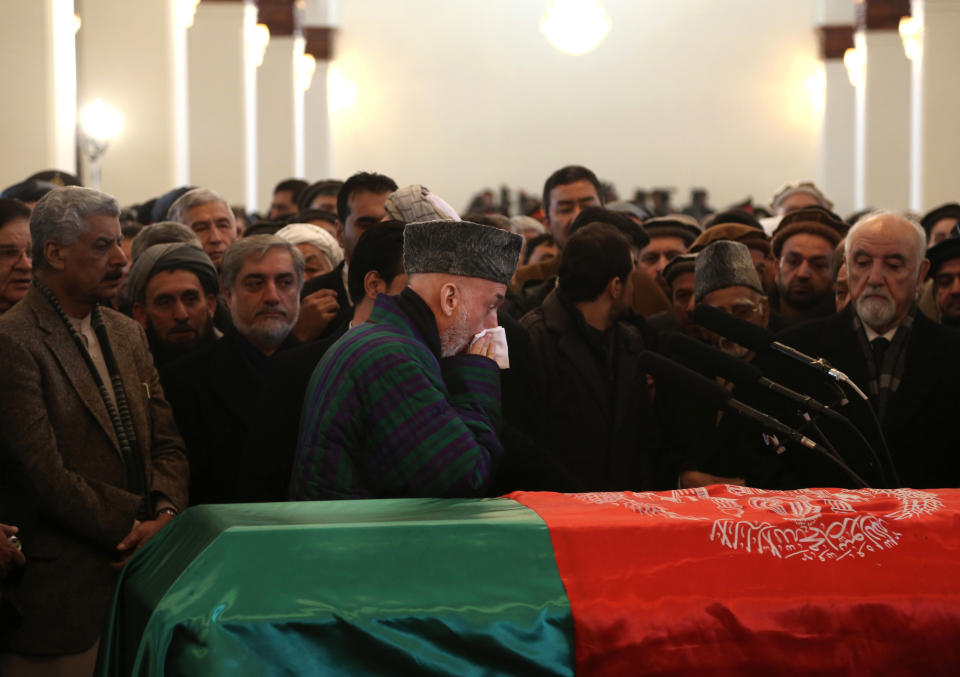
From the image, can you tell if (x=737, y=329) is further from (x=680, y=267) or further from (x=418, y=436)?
(x=680, y=267)

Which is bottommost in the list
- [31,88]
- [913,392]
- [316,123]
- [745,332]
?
[913,392]

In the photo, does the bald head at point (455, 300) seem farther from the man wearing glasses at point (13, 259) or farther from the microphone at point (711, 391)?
the man wearing glasses at point (13, 259)

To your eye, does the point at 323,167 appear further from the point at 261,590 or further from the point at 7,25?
the point at 261,590

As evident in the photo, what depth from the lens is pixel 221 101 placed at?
1396 cm

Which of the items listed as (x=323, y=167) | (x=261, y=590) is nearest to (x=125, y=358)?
(x=261, y=590)

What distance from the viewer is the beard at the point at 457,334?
10.2 ft

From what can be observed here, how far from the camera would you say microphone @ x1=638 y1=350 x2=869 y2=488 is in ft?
8.60

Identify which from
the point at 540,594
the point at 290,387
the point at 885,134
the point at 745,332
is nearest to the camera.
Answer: the point at 540,594

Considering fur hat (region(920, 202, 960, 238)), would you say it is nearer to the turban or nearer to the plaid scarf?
the plaid scarf

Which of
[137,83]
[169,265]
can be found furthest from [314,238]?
[137,83]

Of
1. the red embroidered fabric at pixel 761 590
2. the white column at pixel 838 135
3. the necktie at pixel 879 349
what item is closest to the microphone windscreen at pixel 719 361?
the red embroidered fabric at pixel 761 590

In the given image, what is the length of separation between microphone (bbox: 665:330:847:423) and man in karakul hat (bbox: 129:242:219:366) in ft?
7.86

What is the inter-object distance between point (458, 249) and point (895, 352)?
6.35 ft

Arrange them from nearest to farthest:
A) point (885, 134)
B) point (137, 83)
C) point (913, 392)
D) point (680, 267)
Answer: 1. point (913, 392)
2. point (680, 267)
3. point (137, 83)
4. point (885, 134)
